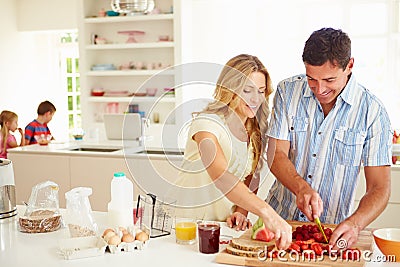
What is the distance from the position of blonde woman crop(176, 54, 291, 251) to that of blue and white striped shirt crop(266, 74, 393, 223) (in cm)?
12

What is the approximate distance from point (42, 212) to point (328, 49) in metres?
1.34

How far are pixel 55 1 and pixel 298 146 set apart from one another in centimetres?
594

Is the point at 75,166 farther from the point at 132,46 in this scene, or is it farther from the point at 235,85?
the point at 235,85

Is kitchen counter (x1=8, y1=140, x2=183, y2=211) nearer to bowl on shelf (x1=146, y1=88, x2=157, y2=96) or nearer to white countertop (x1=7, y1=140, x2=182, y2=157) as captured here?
white countertop (x1=7, y1=140, x2=182, y2=157)

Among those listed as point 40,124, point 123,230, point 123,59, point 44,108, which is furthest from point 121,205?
point 123,59

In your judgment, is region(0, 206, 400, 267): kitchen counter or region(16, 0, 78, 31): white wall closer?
region(0, 206, 400, 267): kitchen counter

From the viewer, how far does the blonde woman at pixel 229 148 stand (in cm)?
199

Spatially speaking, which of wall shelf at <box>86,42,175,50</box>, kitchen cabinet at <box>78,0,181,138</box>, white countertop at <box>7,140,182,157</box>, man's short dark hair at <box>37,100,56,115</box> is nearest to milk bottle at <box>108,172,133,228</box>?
white countertop at <box>7,140,182,157</box>

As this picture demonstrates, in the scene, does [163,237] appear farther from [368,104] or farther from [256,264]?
[368,104]

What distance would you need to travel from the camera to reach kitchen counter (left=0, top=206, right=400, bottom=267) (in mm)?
1825

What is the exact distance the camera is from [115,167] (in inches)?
178

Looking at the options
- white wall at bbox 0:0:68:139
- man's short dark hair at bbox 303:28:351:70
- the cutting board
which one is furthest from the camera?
white wall at bbox 0:0:68:139

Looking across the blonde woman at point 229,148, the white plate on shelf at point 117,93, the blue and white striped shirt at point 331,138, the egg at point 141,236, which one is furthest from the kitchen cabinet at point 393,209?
the white plate on shelf at point 117,93

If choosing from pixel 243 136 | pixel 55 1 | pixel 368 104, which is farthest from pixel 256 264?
pixel 55 1
